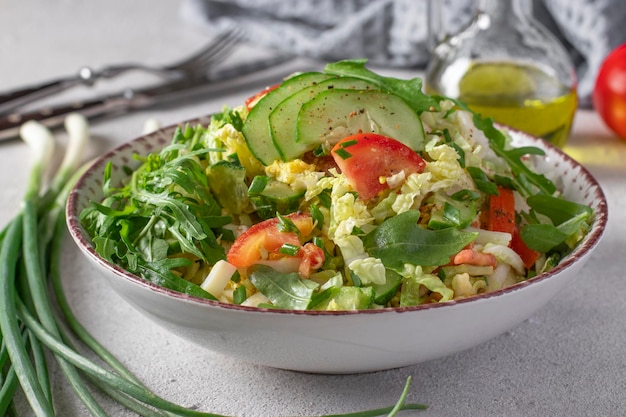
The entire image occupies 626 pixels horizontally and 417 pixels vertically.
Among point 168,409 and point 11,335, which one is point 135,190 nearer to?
point 11,335

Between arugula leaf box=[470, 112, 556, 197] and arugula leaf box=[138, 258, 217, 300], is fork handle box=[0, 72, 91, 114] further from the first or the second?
arugula leaf box=[470, 112, 556, 197]

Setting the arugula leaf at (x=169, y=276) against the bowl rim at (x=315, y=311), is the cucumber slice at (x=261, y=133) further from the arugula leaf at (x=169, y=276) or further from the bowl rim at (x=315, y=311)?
the bowl rim at (x=315, y=311)

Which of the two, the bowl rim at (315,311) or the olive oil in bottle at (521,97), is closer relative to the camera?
the bowl rim at (315,311)

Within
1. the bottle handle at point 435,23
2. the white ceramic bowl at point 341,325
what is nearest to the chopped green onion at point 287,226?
the white ceramic bowl at point 341,325

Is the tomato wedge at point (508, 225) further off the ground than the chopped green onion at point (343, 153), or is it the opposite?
the chopped green onion at point (343, 153)

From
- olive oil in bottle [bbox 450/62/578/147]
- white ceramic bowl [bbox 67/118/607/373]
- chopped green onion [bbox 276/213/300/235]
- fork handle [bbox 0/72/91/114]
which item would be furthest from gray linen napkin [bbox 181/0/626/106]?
white ceramic bowl [bbox 67/118/607/373]

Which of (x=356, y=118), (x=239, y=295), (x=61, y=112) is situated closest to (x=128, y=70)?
(x=61, y=112)
